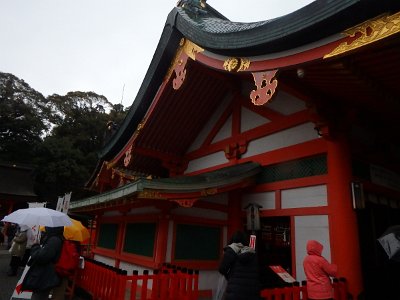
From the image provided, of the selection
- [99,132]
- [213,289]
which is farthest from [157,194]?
[99,132]

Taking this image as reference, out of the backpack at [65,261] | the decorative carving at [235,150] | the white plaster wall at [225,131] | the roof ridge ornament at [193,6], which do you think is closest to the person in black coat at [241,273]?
the backpack at [65,261]

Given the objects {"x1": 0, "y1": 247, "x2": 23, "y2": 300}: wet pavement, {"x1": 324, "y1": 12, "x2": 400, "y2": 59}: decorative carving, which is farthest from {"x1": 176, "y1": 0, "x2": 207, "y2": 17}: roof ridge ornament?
{"x1": 0, "y1": 247, "x2": 23, "y2": 300}: wet pavement

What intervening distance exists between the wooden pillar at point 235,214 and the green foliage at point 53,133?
3470 centimetres

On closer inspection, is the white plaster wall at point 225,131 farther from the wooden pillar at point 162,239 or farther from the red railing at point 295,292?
the red railing at point 295,292

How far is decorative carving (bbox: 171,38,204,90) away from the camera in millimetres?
5871

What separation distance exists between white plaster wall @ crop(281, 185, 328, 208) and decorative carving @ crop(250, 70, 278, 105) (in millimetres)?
2422

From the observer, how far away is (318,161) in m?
5.61

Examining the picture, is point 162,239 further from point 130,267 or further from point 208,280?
point 130,267

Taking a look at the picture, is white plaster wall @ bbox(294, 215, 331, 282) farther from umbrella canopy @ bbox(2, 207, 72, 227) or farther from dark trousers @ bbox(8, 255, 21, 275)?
dark trousers @ bbox(8, 255, 21, 275)

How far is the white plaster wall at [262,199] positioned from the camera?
6.32 meters

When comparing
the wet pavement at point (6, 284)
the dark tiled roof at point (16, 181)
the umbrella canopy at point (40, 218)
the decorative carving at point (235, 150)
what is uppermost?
the dark tiled roof at point (16, 181)

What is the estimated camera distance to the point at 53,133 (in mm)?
48219

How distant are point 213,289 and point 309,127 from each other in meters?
4.00

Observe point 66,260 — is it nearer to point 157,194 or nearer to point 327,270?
point 157,194
